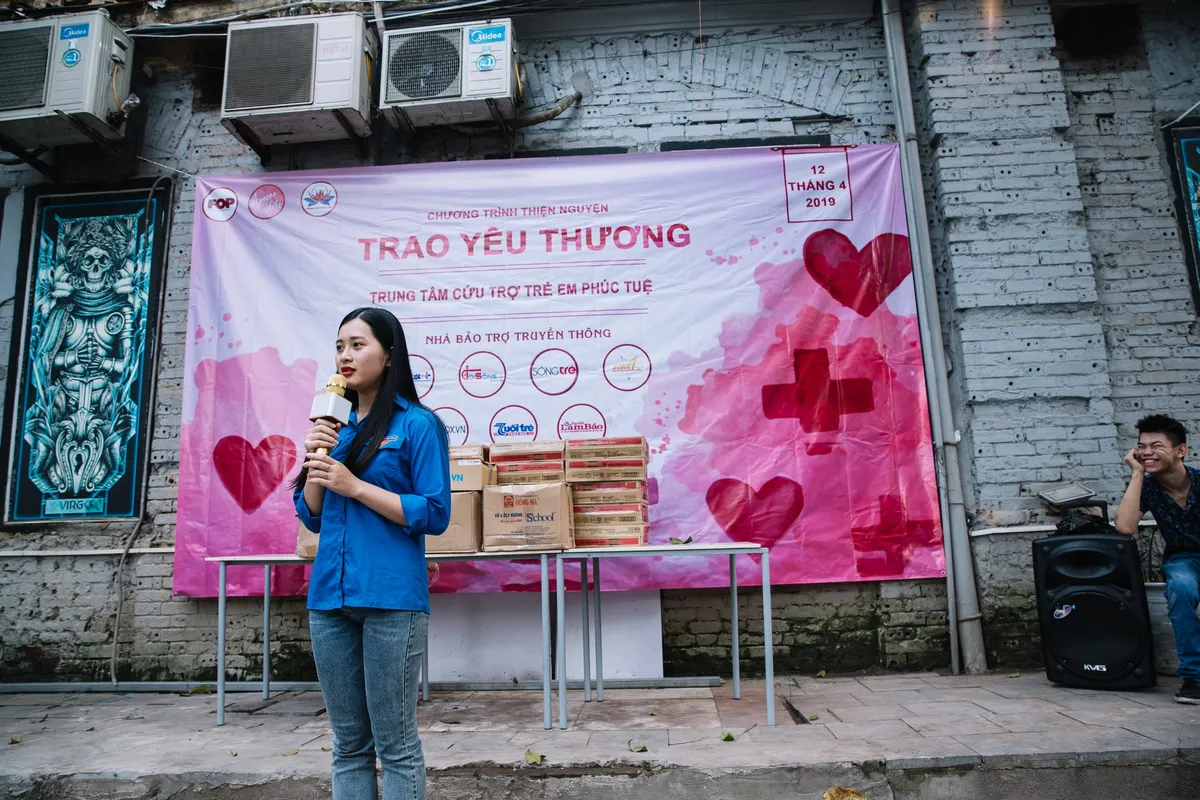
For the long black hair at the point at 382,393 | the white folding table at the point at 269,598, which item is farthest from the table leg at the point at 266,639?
the long black hair at the point at 382,393

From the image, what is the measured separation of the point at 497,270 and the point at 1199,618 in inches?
169

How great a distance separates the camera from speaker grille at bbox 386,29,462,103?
17.1 ft

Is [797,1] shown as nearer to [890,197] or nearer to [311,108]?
[890,197]

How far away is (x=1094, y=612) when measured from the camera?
3.99 metres

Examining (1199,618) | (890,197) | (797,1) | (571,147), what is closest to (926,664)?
(1199,618)

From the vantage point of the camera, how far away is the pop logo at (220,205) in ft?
17.6

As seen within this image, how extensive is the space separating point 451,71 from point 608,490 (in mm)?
3069

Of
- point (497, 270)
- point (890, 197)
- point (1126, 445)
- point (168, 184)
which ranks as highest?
point (168, 184)

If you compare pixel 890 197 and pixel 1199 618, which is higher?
pixel 890 197

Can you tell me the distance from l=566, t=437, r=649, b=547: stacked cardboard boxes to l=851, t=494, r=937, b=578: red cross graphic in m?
1.55

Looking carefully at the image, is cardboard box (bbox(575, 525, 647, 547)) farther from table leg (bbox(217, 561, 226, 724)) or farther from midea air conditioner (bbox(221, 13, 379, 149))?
midea air conditioner (bbox(221, 13, 379, 149))

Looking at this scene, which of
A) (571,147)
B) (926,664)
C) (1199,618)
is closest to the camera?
(1199,618)

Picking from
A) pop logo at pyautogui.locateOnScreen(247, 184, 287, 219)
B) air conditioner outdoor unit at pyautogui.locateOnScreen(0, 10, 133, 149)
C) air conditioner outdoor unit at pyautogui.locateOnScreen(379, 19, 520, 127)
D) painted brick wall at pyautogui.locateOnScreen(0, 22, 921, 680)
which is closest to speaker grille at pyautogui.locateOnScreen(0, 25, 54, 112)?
air conditioner outdoor unit at pyautogui.locateOnScreen(0, 10, 133, 149)

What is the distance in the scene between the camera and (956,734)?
3.27 meters
